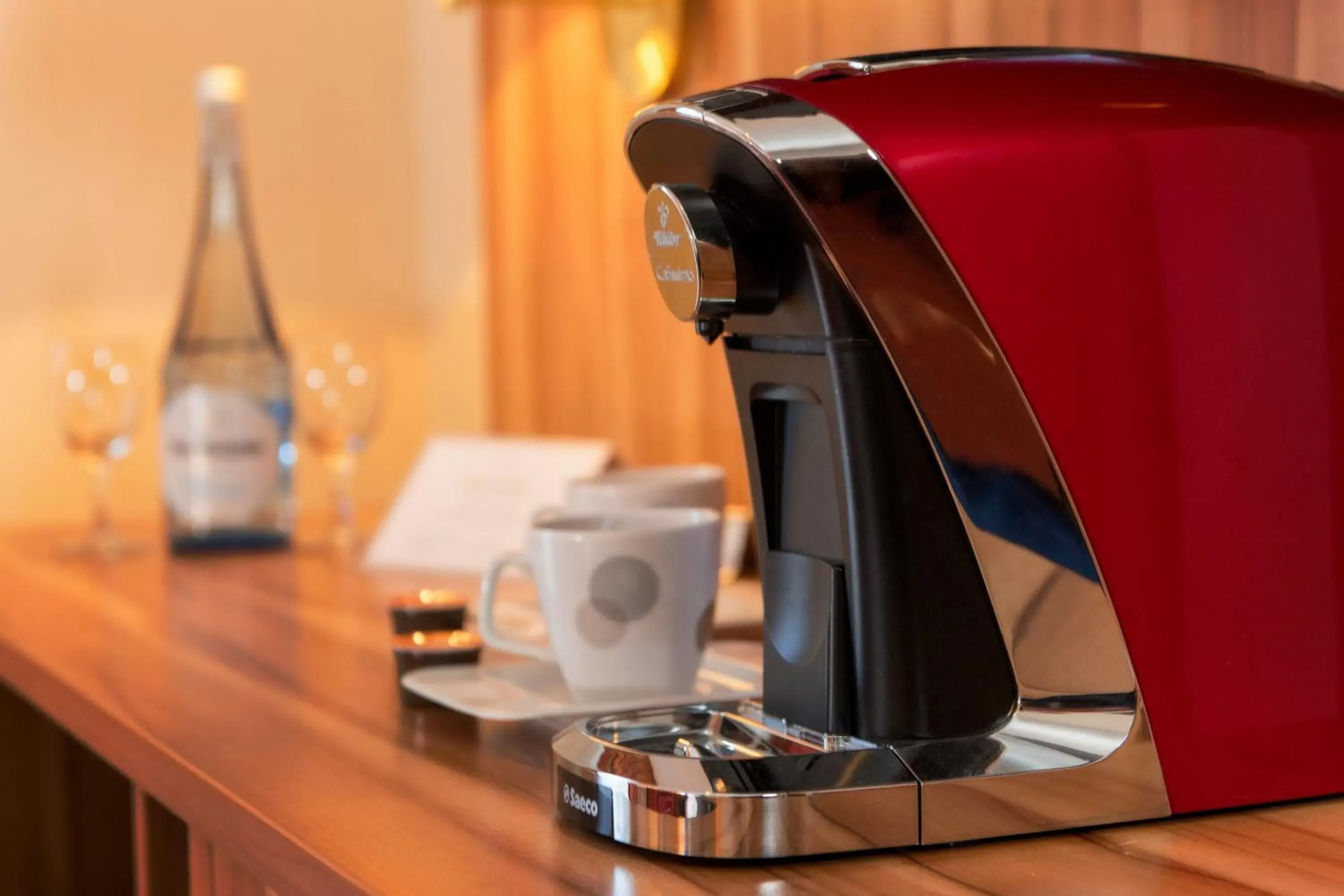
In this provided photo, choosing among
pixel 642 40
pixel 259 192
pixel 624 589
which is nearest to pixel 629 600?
pixel 624 589

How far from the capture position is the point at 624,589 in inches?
27.2

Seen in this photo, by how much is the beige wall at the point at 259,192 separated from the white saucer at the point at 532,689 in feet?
3.24

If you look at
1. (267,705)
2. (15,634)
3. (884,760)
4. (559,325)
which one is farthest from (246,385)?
(884,760)

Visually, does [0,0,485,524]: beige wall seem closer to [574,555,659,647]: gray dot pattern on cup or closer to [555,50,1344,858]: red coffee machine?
[574,555,659,647]: gray dot pattern on cup

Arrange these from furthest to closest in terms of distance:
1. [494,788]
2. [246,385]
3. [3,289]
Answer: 1. [3,289]
2. [246,385]
3. [494,788]

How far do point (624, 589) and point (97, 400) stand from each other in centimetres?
86

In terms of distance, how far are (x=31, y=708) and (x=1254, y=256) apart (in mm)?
961

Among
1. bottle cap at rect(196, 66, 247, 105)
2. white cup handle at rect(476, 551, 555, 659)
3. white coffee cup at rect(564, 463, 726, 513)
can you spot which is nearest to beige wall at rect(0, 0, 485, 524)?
bottle cap at rect(196, 66, 247, 105)

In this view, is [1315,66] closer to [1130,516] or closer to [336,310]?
[1130,516]

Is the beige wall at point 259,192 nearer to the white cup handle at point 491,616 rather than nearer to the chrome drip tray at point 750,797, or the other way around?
the white cup handle at point 491,616

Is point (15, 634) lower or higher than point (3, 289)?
lower

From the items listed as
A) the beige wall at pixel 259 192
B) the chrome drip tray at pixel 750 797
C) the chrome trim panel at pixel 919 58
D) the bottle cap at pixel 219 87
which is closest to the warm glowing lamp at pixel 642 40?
the bottle cap at pixel 219 87

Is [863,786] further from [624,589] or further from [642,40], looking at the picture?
[642,40]

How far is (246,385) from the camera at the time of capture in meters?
1.41
